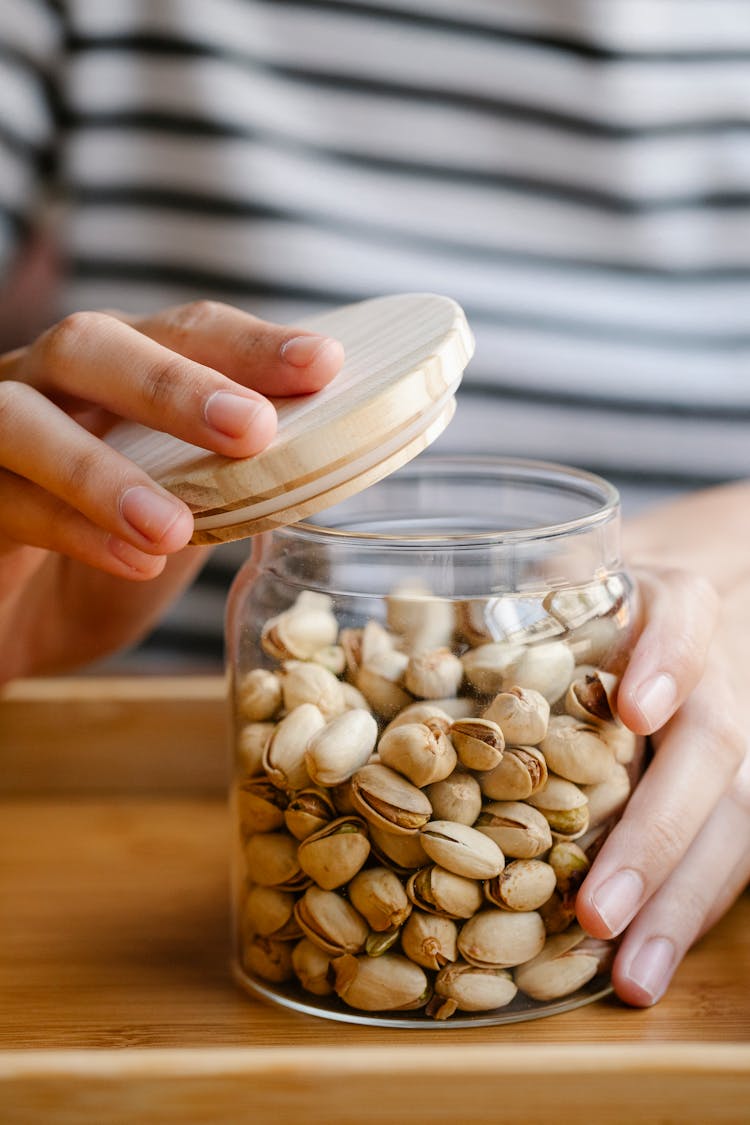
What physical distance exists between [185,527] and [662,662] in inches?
6.7

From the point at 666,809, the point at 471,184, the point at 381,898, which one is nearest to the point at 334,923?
the point at 381,898

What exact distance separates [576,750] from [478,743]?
4cm

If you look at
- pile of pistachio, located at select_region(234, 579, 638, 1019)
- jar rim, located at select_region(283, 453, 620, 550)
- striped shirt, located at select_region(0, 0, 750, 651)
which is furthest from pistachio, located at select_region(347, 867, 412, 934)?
striped shirt, located at select_region(0, 0, 750, 651)

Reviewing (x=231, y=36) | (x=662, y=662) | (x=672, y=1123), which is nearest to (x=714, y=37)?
(x=231, y=36)

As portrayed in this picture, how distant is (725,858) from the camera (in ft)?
Answer: 1.37

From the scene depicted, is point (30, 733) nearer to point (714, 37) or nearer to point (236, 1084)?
point (236, 1084)

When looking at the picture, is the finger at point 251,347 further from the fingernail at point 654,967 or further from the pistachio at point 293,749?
the fingernail at point 654,967

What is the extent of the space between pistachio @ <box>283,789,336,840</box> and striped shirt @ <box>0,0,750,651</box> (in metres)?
0.56

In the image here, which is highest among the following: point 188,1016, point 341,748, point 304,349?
point 304,349

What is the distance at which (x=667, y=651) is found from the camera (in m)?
0.39

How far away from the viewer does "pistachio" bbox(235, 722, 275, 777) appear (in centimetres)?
38

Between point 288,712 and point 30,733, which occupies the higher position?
point 288,712

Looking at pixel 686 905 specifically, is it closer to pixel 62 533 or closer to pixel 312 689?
pixel 312 689

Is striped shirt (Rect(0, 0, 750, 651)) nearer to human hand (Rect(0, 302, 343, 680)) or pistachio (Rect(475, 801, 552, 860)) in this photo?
human hand (Rect(0, 302, 343, 680))
